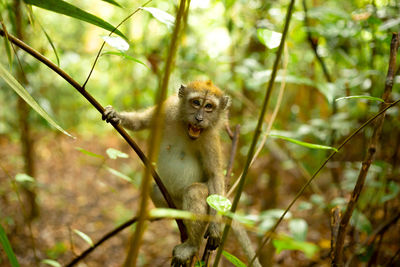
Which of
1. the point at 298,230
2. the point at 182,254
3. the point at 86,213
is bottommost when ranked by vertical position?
the point at 86,213

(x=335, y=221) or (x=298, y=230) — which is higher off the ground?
(x=335, y=221)

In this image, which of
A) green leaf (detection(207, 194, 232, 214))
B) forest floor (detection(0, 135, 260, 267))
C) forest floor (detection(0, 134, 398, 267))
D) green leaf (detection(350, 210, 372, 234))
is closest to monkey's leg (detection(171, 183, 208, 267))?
green leaf (detection(207, 194, 232, 214))

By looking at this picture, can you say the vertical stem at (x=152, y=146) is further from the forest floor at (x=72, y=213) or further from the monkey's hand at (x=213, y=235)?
the forest floor at (x=72, y=213)

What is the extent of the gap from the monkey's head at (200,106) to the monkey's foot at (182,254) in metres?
1.07

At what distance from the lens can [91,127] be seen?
1270 cm

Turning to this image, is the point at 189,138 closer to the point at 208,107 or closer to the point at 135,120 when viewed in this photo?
the point at 208,107

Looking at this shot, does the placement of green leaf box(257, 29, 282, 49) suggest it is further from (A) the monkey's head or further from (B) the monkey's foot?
(B) the monkey's foot

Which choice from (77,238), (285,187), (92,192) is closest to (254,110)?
(285,187)

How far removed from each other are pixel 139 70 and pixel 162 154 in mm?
5887

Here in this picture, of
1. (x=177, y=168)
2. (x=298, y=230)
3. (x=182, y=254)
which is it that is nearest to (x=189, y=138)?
(x=177, y=168)

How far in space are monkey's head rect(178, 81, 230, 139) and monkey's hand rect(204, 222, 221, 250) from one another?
93cm

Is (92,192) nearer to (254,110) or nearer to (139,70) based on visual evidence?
(139,70)

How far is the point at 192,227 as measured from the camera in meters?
2.93

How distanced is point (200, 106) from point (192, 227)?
4.06 ft
